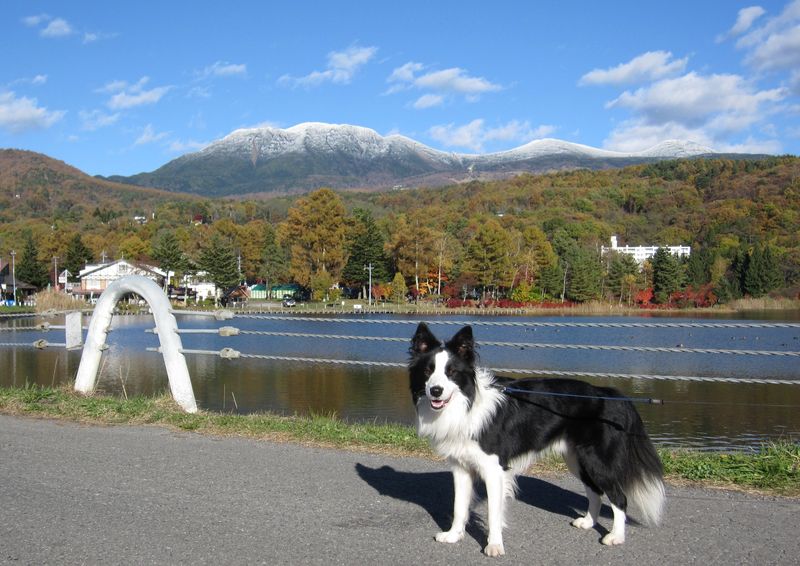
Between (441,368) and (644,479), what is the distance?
1.34 m

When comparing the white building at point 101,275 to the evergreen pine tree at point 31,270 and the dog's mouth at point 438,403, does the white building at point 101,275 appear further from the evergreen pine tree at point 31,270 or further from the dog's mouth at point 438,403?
the dog's mouth at point 438,403

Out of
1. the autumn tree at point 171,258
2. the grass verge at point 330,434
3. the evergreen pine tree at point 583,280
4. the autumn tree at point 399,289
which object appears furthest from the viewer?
the autumn tree at point 171,258

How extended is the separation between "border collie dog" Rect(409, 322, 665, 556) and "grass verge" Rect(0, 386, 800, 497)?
1202 millimetres

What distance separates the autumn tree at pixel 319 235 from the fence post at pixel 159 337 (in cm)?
6931

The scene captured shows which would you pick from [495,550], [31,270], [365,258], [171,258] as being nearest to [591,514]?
[495,550]

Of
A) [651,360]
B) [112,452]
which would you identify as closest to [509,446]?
[112,452]

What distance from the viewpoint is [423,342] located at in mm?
3945

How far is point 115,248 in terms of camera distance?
97.6 meters

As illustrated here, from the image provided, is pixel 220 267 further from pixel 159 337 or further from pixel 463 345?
pixel 463 345

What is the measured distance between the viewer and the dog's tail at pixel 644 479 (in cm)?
393

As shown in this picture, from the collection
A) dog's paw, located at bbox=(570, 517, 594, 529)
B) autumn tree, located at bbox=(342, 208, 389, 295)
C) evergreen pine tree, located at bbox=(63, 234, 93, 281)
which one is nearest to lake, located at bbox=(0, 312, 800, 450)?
dog's paw, located at bbox=(570, 517, 594, 529)

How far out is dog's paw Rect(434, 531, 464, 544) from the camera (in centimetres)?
378

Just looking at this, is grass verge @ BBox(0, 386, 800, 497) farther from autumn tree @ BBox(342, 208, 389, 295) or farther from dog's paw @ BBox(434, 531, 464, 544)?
autumn tree @ BBox(342, 208, 389, 295)

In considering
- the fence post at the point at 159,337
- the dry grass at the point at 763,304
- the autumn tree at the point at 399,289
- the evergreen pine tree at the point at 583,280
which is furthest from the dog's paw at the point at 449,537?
the dry grass at the point at 763,304
